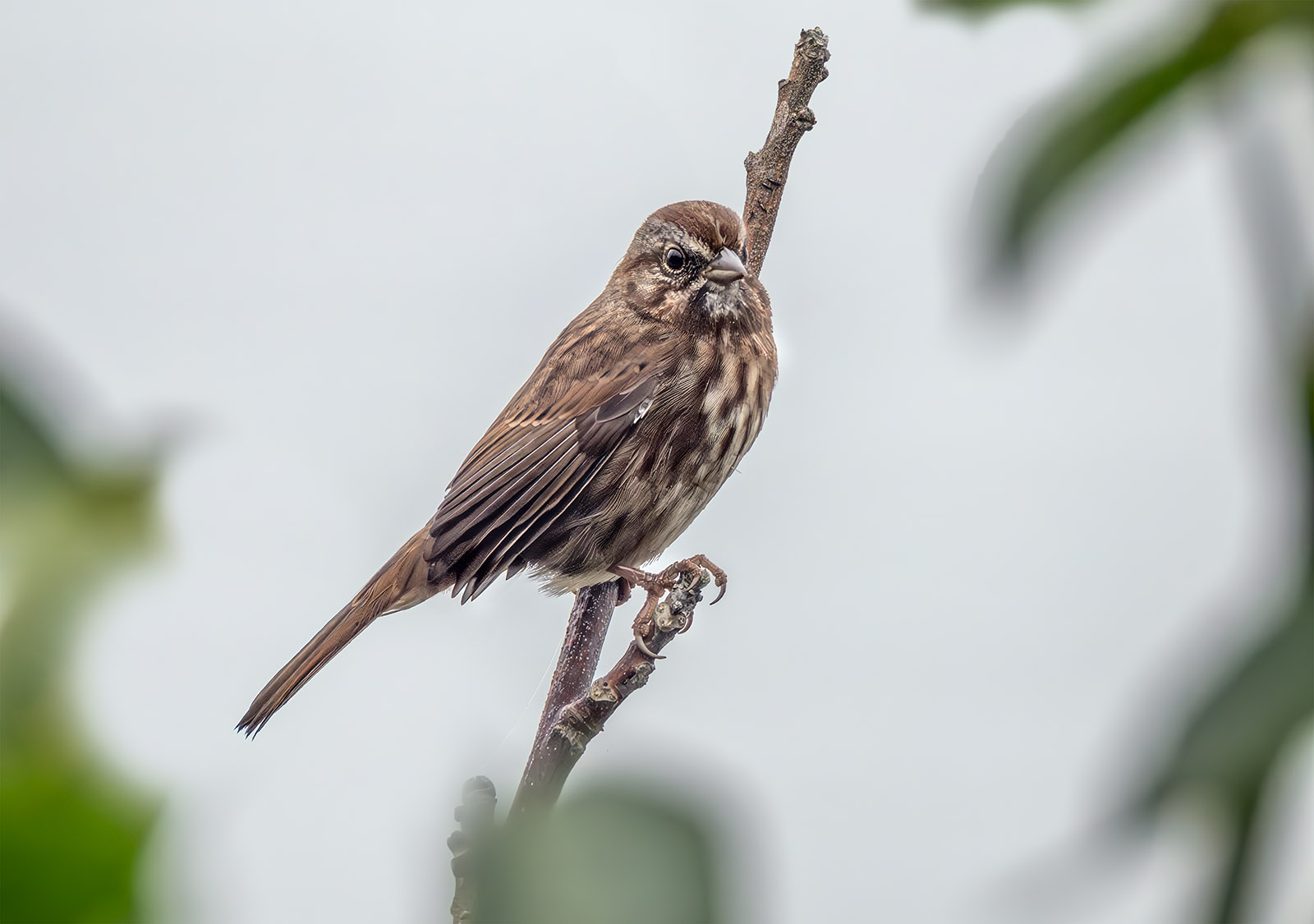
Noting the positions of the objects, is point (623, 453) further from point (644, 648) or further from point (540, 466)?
point (644, 648)

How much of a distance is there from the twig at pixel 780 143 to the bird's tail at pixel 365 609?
90 cm

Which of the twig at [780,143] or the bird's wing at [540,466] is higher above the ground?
the twig at [780,143]

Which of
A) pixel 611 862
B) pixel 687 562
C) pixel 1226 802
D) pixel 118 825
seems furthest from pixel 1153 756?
pixel 687 562

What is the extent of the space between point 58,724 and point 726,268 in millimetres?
2096

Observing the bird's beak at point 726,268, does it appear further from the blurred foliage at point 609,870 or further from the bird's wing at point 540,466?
the blurred foliage at point 609,870

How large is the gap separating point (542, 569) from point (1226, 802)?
2.24 metres

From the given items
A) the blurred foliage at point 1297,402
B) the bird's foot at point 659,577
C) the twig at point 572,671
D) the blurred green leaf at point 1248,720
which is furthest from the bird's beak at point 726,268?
the blurred green leaf at point 1248,720

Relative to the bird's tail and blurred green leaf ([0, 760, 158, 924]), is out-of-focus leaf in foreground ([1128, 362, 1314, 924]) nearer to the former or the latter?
blurred green leaf ([0, 760, 158, 924])

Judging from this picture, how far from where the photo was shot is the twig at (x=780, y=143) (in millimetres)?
2186

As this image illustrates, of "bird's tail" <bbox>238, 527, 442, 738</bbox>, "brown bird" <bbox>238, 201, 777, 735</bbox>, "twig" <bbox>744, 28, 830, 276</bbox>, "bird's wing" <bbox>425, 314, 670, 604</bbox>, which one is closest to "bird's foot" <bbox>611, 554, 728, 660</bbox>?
"brown bird" <bbox>238, 201, 777, 735</bbox>

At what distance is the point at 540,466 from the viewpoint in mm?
2410

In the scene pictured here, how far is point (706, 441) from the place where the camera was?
95.1 inches

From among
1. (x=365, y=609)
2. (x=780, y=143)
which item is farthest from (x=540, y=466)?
(x=780, y=143)

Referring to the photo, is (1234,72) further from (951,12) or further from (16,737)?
(16,737)
